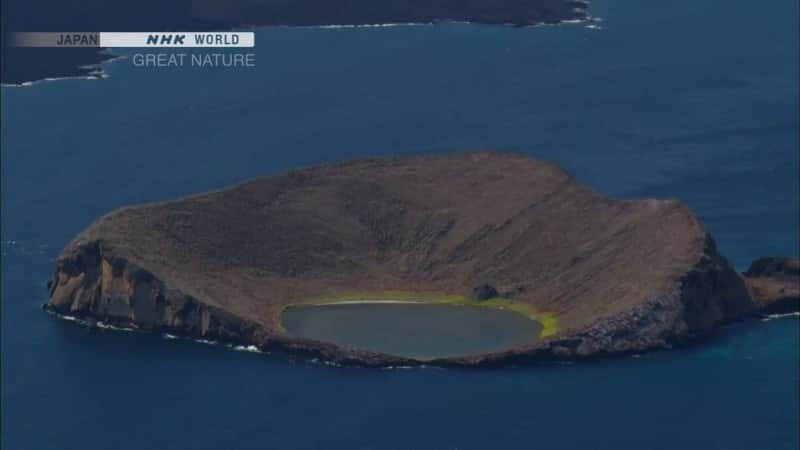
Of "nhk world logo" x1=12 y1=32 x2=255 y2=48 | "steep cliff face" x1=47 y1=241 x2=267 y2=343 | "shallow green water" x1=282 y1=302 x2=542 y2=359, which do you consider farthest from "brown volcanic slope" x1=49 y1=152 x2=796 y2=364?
"nhk world logo" x1=12 y1=32 x2=255 y2=48

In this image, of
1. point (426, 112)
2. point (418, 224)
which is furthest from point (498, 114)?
point (418, 224)

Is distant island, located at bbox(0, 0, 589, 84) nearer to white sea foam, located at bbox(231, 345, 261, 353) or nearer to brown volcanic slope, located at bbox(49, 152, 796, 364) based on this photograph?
brown volcanic slope, located at bbox(49, 152, 796, 364)

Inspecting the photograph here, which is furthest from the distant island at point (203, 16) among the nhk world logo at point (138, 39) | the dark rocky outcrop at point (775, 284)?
the dark rocky outcrop at point (775, 284)

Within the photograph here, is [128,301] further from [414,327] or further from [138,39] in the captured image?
[138,39]

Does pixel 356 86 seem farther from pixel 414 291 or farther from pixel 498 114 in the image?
pixel 414 291

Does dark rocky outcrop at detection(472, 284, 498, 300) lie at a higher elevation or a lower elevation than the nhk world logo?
lower

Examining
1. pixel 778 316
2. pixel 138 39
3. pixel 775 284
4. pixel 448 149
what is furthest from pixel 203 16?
pixel 778 316
